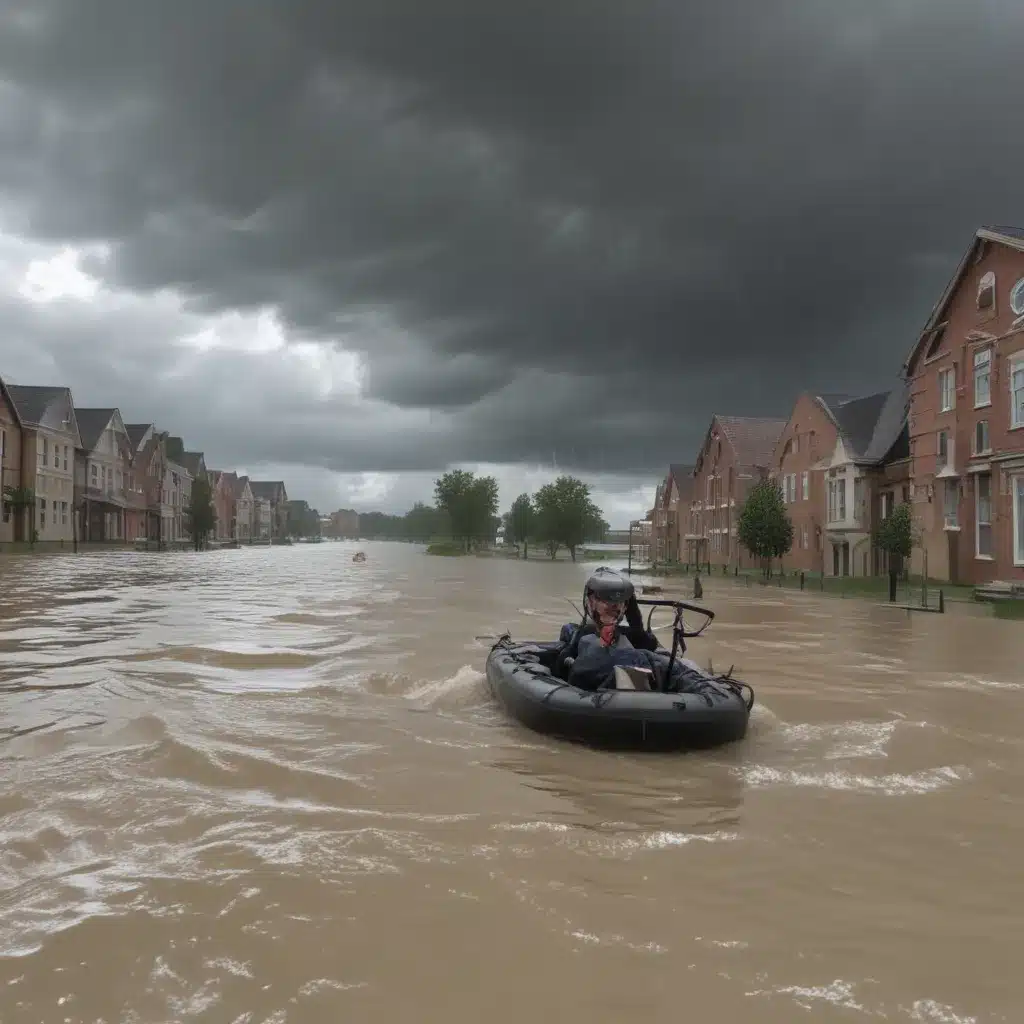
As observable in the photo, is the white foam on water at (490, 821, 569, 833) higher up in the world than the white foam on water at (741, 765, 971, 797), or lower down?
higher up

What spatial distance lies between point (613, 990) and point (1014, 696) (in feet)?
33.8

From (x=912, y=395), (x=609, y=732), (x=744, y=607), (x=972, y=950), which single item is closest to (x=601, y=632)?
(x=609, y=732)

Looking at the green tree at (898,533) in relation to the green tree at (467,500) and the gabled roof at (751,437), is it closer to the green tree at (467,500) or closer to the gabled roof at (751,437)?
the gabled roof at (751,437)

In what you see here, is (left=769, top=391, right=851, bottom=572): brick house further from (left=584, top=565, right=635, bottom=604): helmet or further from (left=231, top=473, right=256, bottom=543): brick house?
(left=231, top=473, right=256, bottom=543): brick house

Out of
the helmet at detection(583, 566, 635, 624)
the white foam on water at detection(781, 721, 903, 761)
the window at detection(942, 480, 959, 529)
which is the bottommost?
the white foam on water at detection(781, 721, 903, 761)

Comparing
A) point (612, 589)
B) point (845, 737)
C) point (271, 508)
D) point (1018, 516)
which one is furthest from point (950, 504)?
point (271, 508)

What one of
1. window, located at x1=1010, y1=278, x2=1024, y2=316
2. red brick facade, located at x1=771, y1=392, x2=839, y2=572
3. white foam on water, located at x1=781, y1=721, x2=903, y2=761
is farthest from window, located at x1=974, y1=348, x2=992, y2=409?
white foam on water, located at x1=781, y1=721, x2=903, y2=761

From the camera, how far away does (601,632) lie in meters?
9.51

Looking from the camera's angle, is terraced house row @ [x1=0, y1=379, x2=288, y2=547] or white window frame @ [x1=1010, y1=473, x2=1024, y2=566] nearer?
white window frame @ [x1=1010, y1=473, x2=1024, y2=566]

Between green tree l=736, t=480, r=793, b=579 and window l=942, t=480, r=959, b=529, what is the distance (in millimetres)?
11845

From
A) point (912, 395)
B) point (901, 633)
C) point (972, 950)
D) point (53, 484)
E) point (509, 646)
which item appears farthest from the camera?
point (53, 484)

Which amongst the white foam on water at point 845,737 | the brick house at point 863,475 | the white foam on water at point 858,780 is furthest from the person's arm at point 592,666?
the brick house at point 863,475

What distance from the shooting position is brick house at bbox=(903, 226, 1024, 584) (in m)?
26.2

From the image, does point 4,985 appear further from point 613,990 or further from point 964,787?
point 964,787
